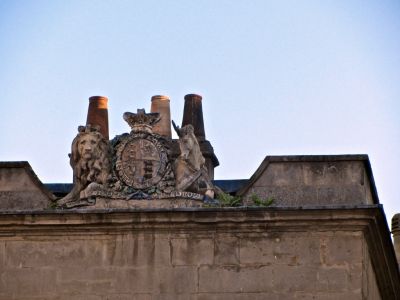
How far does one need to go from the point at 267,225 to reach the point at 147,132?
2807mm

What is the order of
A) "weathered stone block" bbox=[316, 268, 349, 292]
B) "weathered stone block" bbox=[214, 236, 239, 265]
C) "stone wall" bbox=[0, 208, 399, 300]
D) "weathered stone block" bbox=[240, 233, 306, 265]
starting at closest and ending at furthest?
"weathered stone block" bbox=[316, 268, 349, 292] < "stone wall" bbox=[0, 208, 399, 300] < "weathered stone block" bbox=[240, 233, 306, 265] < "weathered stone block" bbox=[214, 236, 239, 265]

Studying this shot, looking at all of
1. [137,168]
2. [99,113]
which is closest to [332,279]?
[137,168]

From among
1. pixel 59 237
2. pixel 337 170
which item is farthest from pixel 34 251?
pixel 337 170

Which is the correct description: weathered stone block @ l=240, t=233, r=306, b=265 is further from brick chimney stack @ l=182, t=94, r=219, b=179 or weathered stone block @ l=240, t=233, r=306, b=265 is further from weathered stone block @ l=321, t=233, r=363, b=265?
brick chimney stack @ l=182, t=94, r=219, b=179

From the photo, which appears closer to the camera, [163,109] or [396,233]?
[163,109]

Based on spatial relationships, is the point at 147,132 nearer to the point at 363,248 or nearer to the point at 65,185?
the point at 65,185

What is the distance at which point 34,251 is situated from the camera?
36.1 metres

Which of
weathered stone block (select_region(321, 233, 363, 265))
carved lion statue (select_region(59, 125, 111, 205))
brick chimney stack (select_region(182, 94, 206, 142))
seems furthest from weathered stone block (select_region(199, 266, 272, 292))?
brick chimney stack (select_region(182, 94, 206, 142))

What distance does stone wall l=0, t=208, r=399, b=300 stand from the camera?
35.3 metres

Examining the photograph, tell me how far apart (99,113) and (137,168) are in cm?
563

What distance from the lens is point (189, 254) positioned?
1406 inches

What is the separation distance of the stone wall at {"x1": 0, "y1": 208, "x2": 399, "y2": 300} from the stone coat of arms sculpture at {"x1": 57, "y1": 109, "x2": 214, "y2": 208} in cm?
36

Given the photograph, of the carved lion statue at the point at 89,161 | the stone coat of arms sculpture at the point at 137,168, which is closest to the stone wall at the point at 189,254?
the stone coat of arms sculpture at the point at 137,168

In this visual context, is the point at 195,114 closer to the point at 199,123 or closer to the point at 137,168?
the point at 199,123
